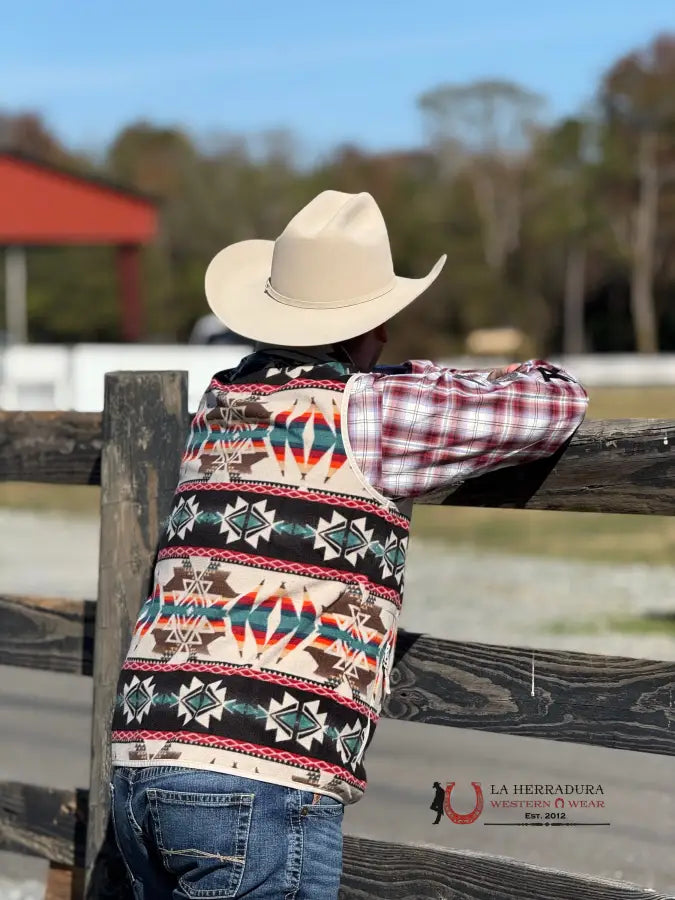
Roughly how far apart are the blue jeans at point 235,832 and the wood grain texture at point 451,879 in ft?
1.98

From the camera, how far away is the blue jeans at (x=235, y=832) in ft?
7.04

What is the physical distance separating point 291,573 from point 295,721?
25 cm

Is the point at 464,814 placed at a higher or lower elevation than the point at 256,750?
lower

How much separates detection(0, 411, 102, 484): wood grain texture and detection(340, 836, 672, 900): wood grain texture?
1.17 metres

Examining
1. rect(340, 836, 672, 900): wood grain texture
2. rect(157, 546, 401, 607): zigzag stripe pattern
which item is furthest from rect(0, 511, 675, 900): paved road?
rect(157, 546, 401, 607): zigzag stripe pattern

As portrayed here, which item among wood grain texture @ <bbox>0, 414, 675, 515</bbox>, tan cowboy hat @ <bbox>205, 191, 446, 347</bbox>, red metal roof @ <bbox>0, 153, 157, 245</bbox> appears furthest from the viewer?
red metal roof @ <bbox>0, 153, 157, 245</bbox>

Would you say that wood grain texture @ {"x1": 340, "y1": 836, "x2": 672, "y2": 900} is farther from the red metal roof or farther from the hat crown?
the red metal roof

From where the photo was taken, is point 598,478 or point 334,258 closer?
point 334,258

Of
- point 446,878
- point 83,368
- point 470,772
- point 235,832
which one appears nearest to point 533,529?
point 83,368

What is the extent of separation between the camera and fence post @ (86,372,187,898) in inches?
119

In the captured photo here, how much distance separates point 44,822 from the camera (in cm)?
328

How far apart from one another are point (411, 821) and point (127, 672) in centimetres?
201
